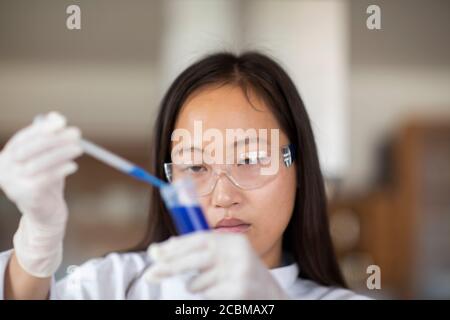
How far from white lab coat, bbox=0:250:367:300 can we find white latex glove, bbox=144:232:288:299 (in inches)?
6.3

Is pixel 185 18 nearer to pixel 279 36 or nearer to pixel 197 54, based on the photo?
pixel 279 36

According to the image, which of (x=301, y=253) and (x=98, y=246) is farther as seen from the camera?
(x=98, y=246)

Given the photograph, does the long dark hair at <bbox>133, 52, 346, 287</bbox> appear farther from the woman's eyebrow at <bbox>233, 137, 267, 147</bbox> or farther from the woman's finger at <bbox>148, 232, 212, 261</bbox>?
the woman's finger at <bbox>148, 232, 212, 261</bbox>

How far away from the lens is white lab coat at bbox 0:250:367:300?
0.79 m

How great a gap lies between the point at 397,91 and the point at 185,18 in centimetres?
120

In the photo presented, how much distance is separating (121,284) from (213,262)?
24cm

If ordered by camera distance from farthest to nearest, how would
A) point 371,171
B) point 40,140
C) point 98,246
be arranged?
1. point 371,171
2. point 98,246
3. point 40,140

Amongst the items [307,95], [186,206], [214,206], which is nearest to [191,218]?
[186,206]

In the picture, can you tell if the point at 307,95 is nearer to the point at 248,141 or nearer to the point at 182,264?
the point at 248,141

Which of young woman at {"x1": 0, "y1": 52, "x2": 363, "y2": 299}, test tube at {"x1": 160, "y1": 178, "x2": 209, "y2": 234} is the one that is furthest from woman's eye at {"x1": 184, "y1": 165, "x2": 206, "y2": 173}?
test tube at {"x1": 160, "y1": 178, "x2": 209, "y2": 234}

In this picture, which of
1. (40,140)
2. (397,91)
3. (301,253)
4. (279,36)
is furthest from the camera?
(397,91)

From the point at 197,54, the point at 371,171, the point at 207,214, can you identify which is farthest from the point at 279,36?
the point at 371,171

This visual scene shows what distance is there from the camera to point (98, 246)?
116 cm
